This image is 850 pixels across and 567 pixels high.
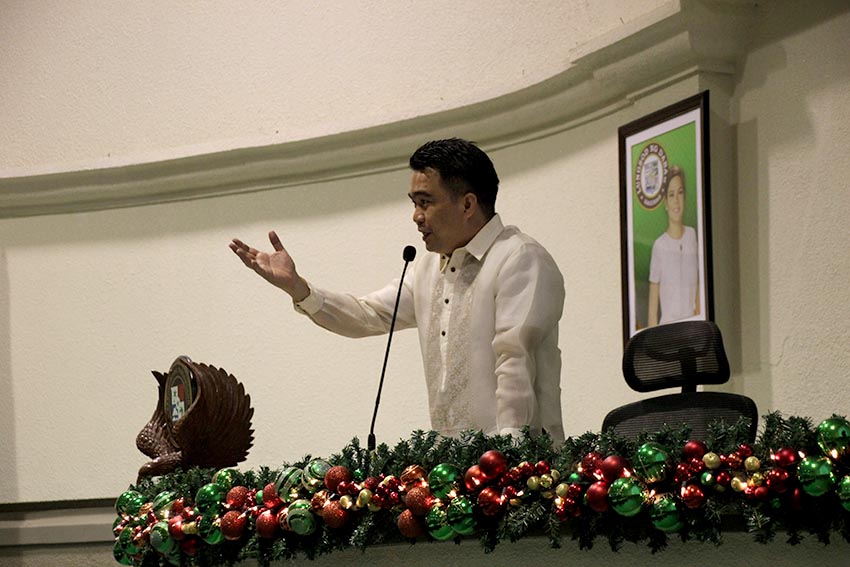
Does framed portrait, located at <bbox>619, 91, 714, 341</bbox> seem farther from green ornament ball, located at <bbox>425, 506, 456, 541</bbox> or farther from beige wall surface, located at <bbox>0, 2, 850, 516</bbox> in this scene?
green ornament ball, located at <bbox>425, 506, 456, 541</bbox>

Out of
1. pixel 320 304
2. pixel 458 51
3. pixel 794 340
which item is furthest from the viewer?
pixel 458 51

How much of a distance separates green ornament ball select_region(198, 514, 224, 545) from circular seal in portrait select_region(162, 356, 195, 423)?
74 centimetres

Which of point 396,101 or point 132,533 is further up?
point 396,101

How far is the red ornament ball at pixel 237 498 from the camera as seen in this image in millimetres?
3273

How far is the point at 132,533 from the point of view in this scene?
142 inches

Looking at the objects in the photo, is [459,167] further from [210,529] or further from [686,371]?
[210,529]

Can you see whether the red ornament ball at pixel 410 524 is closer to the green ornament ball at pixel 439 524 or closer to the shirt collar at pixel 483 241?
the green ornament ball at pixel 439 524

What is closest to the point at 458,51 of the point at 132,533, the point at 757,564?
the point at 132,533

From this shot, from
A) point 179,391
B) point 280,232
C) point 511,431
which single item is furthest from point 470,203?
point 280,232

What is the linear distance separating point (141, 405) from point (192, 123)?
1582 millimetres

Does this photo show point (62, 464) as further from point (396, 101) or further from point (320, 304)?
point (320, 304)

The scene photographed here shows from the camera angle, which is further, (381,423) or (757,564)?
(381,423)

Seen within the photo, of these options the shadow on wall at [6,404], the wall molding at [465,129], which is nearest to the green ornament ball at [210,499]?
the wall molding at [465,129]

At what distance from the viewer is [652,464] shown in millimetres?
2545
